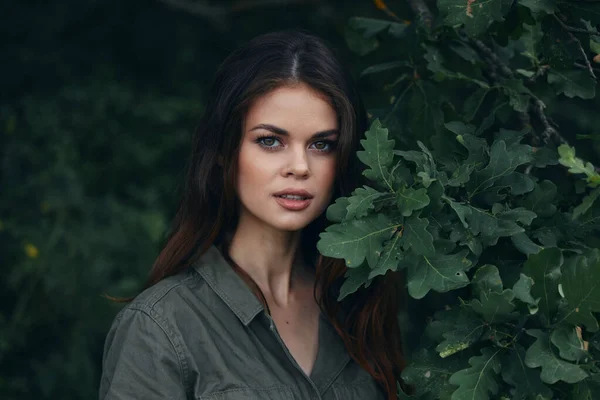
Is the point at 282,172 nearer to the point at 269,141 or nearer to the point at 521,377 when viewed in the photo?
the point at 269,141

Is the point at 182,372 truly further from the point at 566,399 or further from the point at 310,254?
the point at 566,399

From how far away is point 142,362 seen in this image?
6.65 feet

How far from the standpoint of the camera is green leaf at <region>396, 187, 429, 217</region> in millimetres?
1763

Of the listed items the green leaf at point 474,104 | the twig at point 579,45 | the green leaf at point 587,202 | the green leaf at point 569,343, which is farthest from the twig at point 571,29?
the green leaf at point 569,343

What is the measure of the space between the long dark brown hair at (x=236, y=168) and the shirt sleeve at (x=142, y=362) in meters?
0.19

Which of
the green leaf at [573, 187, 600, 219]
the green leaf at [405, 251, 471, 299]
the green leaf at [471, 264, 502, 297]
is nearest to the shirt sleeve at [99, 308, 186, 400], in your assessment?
the green leaf at [405, 251, 471, 299]

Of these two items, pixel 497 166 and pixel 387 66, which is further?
pixel 387 66

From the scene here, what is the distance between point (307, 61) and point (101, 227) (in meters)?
2.06

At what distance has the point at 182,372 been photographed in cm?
206

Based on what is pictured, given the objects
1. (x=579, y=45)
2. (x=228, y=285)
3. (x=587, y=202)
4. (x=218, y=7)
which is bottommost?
(x=228, y=285)

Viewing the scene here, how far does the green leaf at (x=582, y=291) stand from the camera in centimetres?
165

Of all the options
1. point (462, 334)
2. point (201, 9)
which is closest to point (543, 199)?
point (462, 334)

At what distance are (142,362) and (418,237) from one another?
0.71m

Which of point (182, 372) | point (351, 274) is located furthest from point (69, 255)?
point (351, 274)
